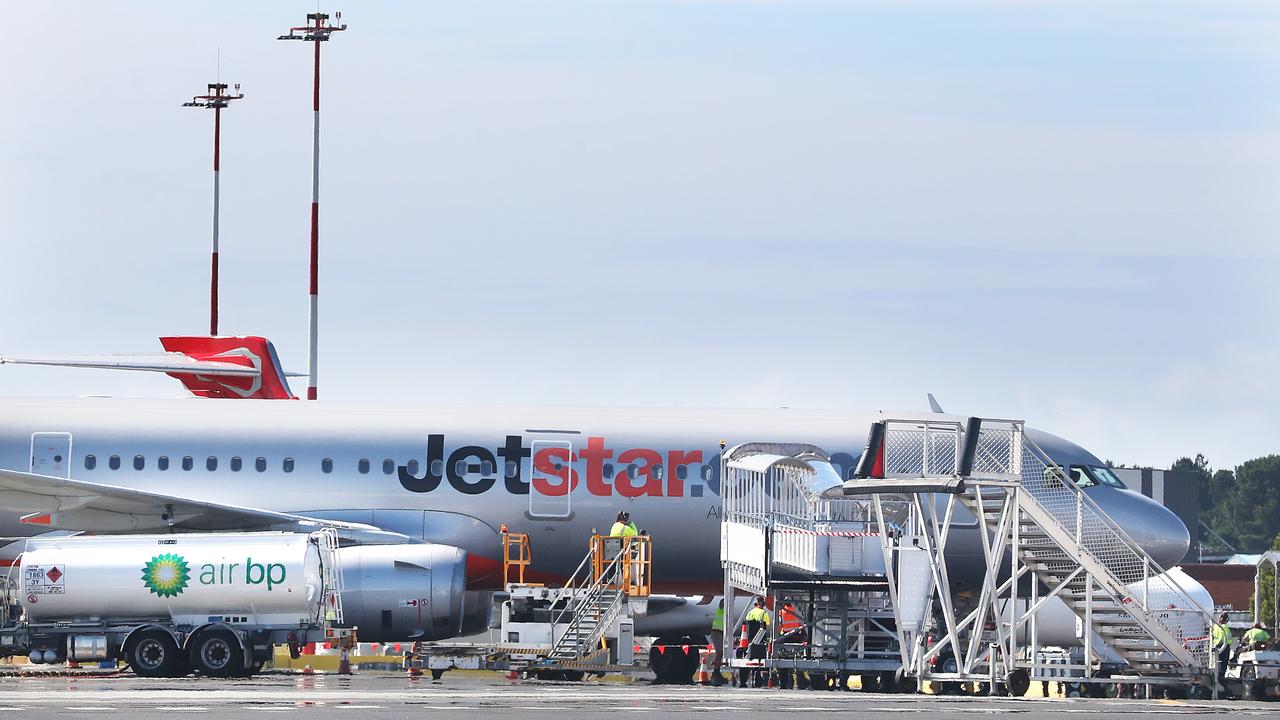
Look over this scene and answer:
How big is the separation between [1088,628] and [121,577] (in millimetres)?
13953

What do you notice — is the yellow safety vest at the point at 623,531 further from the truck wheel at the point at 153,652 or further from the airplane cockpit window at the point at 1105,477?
the airplane cockpit window at the point at 1105,477

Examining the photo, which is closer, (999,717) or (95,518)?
(999,717)

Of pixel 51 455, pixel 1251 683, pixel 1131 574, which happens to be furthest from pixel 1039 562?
pixel 51 455

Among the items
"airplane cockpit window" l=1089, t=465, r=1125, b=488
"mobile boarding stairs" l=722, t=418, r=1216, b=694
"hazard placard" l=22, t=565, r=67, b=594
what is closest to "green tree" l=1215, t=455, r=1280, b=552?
"airplane cockpit window" l=1089, t=465, r=1125, b=488

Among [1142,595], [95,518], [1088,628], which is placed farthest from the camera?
[95,518]

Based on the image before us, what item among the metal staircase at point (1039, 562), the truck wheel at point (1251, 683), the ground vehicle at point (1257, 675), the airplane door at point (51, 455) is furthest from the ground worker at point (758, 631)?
the airplane door at point (51, 455)

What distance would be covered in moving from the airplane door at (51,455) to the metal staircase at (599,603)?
9.44 m

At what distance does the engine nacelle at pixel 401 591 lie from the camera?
3131cm

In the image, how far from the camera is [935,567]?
1144 inches

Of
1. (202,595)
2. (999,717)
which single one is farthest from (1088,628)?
(202,595)

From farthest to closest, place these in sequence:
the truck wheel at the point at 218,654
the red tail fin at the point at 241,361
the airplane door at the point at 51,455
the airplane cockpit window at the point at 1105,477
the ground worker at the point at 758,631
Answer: the red tail fin at the point at 241,361, the airplane cockpit window at the point at 1105,477, the airplane door at the point at 51,455, the ground worker at the point at 758,631, the truck wheel at the point at 218,654

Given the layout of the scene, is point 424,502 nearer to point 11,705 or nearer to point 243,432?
point 243,432

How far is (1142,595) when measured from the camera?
101ft

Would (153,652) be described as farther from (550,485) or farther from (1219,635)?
(1219,635)
